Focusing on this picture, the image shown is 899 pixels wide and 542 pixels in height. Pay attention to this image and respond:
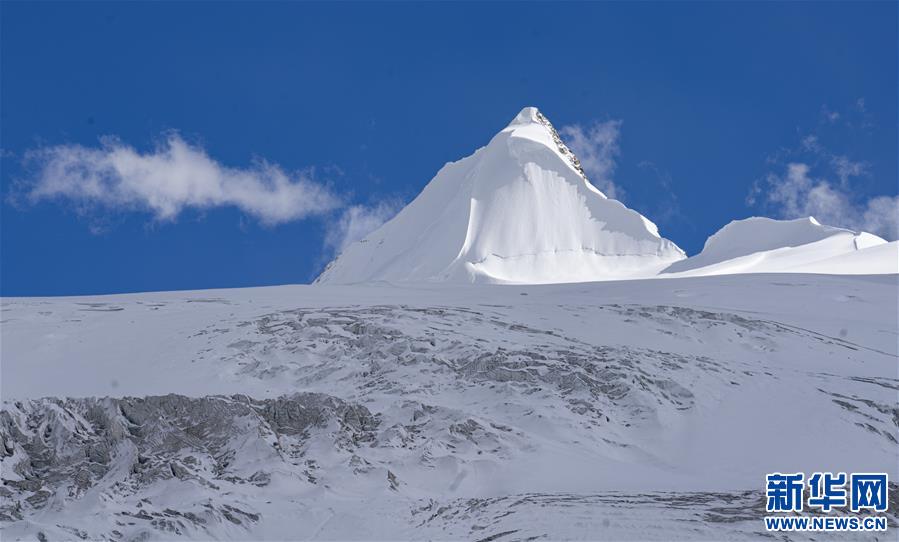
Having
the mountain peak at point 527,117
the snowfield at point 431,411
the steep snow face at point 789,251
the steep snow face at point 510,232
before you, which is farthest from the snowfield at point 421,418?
the mountain peak at point 527,117

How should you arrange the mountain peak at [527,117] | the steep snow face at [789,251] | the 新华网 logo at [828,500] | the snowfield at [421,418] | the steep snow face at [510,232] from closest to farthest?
the 新华网 logo at [828,500], the snowfield at [421,418], the steep snow face at [789,251], the steep snow face at [510,232], the mountain peak at [527,117]

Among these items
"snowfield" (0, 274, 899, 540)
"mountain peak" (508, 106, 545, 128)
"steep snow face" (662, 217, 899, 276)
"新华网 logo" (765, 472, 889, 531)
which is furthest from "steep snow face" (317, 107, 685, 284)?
"新华网 logo" (765, 472, 889, 531)

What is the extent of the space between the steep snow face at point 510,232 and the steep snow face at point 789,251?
684 centimetres

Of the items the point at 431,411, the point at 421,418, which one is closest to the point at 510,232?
the point at 431,411

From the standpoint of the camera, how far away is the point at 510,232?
106 m

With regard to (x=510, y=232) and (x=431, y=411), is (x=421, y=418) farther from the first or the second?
(x=510, y=232)

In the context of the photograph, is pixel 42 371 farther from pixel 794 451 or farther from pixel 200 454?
pixel 794 451

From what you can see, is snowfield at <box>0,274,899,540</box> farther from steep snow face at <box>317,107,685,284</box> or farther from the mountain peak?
the mountain peak

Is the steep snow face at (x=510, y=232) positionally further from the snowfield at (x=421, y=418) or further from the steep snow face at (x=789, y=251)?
the snowfield at (x=421, y=418)

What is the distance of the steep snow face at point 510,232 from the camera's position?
9950cm

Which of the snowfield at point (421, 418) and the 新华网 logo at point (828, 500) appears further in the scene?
the snowfield at point (421, 418)

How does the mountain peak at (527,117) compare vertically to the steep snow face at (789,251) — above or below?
Answer: above

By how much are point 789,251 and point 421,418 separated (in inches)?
2259

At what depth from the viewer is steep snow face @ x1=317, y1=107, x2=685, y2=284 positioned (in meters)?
99.5
